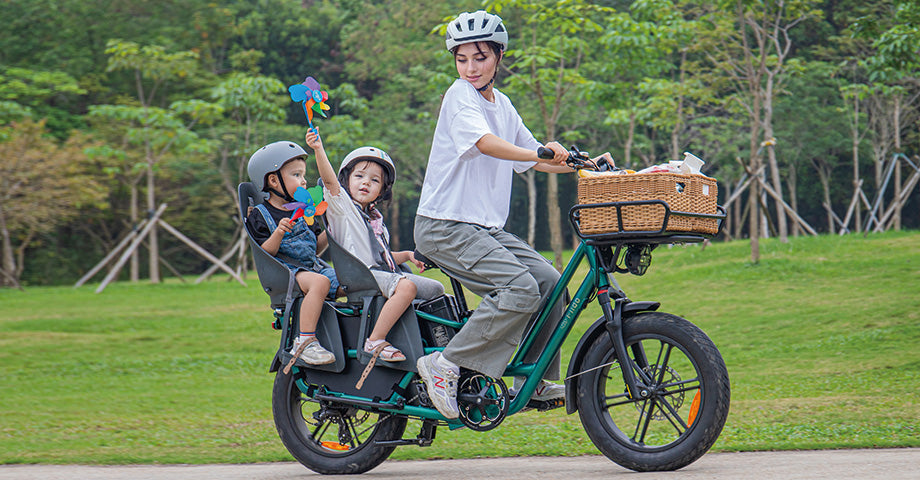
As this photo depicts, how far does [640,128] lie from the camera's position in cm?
3556

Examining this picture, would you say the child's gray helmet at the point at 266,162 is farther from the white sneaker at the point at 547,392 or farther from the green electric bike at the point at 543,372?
the white sneaker at the point at 547,392

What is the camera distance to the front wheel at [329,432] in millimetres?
5043

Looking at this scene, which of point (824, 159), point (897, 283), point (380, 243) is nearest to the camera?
point (380, 243)

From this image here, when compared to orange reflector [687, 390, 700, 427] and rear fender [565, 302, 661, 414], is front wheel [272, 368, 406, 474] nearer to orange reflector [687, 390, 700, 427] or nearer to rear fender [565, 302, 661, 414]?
rear fender [565, 302, 661, 414]

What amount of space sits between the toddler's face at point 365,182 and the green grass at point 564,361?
1.40m

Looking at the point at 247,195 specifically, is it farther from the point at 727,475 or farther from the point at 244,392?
the point at 244,392

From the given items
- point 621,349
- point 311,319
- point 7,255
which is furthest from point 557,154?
point 7,255

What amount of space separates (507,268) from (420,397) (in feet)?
2.64

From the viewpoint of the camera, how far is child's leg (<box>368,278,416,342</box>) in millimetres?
4766

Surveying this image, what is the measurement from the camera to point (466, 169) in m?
4.61

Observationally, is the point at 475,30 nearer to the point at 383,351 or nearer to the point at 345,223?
the point at 345,223

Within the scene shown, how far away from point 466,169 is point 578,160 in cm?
56

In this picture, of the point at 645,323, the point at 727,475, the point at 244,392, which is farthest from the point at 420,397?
the point at 244,392

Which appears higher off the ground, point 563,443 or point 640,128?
point 640,128
